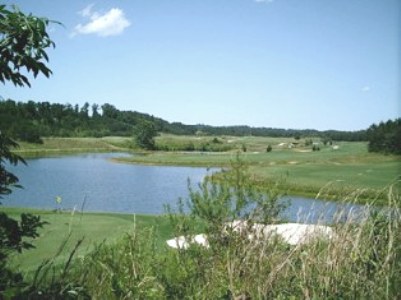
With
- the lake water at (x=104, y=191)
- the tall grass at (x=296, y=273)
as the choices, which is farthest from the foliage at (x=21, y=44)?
the lake water at (x=104, y=191)

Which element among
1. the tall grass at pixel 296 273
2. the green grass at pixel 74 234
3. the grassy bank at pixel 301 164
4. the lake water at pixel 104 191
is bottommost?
the lake water at pixel 104 191

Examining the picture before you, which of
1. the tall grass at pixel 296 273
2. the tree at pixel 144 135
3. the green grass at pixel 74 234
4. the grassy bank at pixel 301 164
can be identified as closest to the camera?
the tall grass at pixel 296 273

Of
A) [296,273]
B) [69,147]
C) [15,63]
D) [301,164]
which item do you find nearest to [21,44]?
[15,63]

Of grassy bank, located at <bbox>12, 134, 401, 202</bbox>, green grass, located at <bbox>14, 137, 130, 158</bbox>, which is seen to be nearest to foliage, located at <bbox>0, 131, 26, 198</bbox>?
grassy bank, located at <bbox>12, 134, 401, 202</bbox>

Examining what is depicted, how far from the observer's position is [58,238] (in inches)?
601

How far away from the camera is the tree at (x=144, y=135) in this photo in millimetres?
140375

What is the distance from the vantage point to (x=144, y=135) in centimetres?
14025

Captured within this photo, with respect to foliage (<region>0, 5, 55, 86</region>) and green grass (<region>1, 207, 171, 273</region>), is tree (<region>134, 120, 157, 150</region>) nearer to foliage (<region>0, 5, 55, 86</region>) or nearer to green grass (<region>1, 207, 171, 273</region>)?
green grass (<region>1, 207, 171, 273</region>)

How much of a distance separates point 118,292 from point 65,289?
75 cm

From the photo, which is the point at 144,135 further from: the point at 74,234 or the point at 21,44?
the point at 21,44

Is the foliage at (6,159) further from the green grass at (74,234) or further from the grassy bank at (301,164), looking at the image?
the green grass at (74,234)

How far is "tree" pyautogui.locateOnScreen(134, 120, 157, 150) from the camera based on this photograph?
5527 inches

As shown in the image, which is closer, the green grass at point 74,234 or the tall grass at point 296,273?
the tall grass at point 296,273

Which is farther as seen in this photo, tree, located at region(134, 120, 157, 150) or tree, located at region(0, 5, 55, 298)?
tree, located at region(134, 120, 157, 150)
